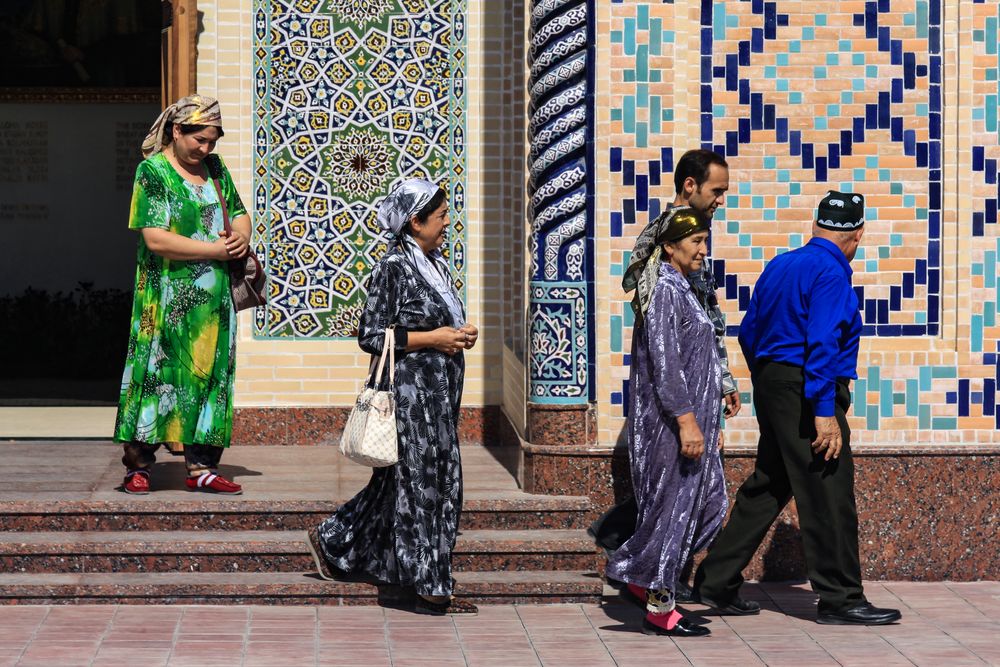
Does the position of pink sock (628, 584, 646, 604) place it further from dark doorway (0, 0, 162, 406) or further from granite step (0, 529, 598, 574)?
dark doorway (0, 0, 162, 406)

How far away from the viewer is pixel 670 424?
7.14 meters

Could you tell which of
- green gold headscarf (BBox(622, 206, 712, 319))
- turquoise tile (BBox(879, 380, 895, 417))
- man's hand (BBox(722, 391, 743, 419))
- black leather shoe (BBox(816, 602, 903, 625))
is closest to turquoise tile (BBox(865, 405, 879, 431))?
turquoise tile (BBox(879, 380, 895, 417))

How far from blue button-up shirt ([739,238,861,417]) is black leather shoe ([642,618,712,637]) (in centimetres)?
98

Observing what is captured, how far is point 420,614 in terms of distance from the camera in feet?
24.3

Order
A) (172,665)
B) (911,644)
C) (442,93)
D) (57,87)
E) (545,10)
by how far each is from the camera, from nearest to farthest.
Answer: (172,665), (911,644), (545,10), (442,93), (57,87)

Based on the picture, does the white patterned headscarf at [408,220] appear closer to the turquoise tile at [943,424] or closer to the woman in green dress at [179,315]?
the woman in green dress at [179,315]

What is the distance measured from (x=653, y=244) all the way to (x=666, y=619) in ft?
4.89

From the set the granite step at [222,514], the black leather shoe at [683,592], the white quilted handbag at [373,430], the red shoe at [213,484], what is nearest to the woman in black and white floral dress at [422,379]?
the white quilted handbag at [373,430]

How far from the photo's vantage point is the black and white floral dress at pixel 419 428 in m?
7.27

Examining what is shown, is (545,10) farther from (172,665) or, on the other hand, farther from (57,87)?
(57,87)

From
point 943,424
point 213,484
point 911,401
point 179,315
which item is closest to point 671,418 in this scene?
point 911,401

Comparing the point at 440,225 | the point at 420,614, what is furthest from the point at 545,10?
the point at 420,614

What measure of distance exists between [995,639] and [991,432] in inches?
52.6

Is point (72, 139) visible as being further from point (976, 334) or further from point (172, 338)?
point (976, 334)
